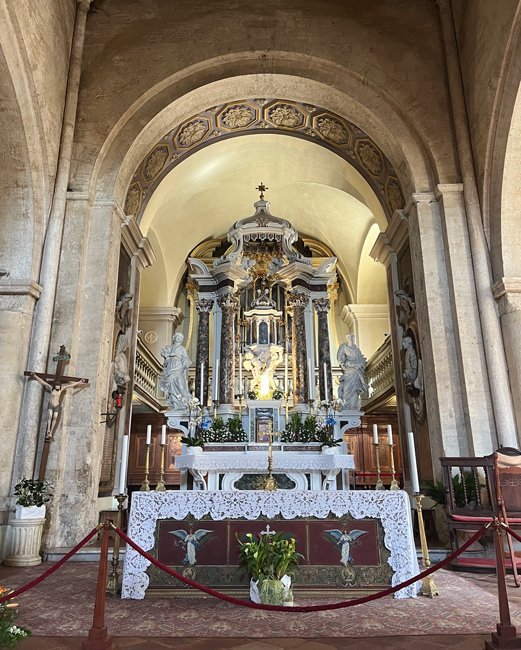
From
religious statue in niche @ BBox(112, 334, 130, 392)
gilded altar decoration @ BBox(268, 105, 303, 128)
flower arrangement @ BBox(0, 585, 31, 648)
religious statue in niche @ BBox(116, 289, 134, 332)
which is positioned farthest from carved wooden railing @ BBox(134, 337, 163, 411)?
flower arrangement @ BBox(0, 585, 31, 648)

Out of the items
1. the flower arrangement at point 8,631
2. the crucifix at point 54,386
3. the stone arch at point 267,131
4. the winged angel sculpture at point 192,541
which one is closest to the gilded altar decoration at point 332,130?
the stone arch at point 267,131

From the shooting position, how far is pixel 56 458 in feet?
20.8

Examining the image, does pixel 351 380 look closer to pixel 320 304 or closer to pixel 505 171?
pixel 320 304

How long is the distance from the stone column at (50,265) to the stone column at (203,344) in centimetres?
462

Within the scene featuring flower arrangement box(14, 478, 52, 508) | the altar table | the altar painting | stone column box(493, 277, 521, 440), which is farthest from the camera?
the altar table

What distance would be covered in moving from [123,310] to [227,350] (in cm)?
323

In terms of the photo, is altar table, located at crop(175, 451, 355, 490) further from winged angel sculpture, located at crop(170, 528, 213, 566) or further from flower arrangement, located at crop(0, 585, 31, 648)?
flower arrangement, located at crop(0, 585, 31, 648)

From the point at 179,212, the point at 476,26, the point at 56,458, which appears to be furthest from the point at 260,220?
the point at 56,458

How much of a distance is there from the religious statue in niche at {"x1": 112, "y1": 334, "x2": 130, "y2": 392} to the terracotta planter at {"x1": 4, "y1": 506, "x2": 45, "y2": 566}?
2.46m

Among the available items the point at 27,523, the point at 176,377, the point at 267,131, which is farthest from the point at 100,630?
the point at 267,131

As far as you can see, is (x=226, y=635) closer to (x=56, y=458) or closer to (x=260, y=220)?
(x=56, y=458)

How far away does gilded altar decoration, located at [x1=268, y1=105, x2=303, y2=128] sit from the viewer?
31.5 feet

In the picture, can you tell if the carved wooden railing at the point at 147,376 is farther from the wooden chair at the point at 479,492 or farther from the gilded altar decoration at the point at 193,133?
the wooden chair at the point at 479,492

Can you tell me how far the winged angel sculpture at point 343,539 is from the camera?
4.01m
